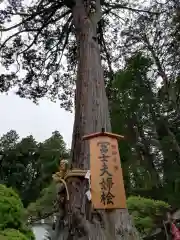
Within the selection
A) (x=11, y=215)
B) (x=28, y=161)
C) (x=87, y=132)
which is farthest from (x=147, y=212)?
(x=28, y=161)

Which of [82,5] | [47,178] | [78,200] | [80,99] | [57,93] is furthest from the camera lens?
[47,178]

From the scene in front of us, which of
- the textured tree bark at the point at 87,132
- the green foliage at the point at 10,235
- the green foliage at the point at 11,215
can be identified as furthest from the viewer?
the green foliage at the point at 11,215

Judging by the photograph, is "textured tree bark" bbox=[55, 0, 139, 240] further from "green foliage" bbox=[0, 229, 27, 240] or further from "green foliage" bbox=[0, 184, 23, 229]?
"green foliage" bbox=[0, 184, 23, 229]

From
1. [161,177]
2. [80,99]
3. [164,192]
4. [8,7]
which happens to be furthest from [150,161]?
[80,99]

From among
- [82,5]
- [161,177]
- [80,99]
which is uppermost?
[82,5]

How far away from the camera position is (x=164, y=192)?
932 cm

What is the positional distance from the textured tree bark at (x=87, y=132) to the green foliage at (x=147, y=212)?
232cm

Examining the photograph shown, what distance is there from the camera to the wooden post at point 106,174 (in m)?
1.55

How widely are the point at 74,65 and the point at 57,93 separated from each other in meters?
0.95

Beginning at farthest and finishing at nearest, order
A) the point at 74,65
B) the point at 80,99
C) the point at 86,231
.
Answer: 1. the point at 74,65
2. the point at 80,99
3. the point at 86,231

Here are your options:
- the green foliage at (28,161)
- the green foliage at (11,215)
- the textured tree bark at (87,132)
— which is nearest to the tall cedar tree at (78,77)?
the textured tree bark at (87,132)

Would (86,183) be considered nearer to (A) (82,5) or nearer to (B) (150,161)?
(A) (82,5)

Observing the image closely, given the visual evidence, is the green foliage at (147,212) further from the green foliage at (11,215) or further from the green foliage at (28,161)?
the green foliage at (28,161)

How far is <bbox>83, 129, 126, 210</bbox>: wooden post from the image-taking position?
155 centimetres
